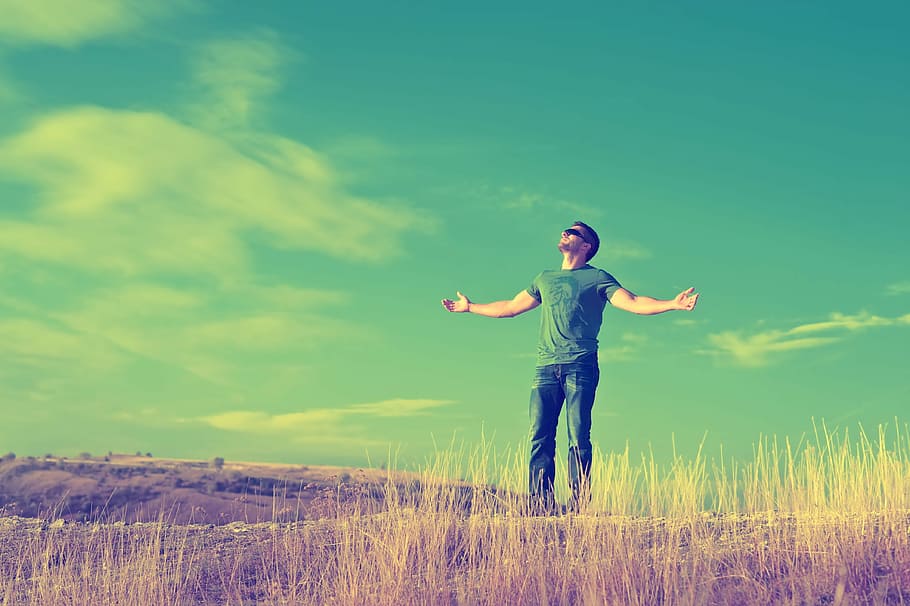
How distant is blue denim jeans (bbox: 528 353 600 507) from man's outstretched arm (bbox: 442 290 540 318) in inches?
34.5

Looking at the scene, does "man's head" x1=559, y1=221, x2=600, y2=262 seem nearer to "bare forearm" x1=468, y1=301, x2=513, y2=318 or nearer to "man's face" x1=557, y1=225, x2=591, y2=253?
"man's face" x1=557, y1=225, x2=591, y2=253

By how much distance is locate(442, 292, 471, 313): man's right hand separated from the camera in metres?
9.25

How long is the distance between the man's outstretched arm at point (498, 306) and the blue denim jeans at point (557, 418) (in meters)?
0.88

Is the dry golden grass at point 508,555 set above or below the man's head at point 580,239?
below

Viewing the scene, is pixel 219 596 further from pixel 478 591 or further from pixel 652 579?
pixel 652 579

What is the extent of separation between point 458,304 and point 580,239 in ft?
5.08

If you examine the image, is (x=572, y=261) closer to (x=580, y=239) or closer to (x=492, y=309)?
(x=580, y=239)

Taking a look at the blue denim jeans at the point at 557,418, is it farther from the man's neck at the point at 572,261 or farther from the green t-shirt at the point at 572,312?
the man's neck at the point at 572,261

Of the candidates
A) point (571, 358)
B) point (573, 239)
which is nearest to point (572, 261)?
point (573, 239)

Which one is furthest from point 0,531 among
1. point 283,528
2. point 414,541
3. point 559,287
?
point 559,287

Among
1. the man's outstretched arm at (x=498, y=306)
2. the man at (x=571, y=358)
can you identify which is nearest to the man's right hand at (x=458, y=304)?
the man's outstretched arm at (x=498, y=306)

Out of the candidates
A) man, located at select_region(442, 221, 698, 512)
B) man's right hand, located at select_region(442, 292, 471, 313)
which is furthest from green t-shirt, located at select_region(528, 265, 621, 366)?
man's right hand, located at select_region(442, 292, 471, 313)

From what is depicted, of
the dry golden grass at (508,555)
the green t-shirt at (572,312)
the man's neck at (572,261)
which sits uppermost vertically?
the man's neck at (572,261)

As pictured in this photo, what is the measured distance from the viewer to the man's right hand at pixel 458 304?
9250 mm
